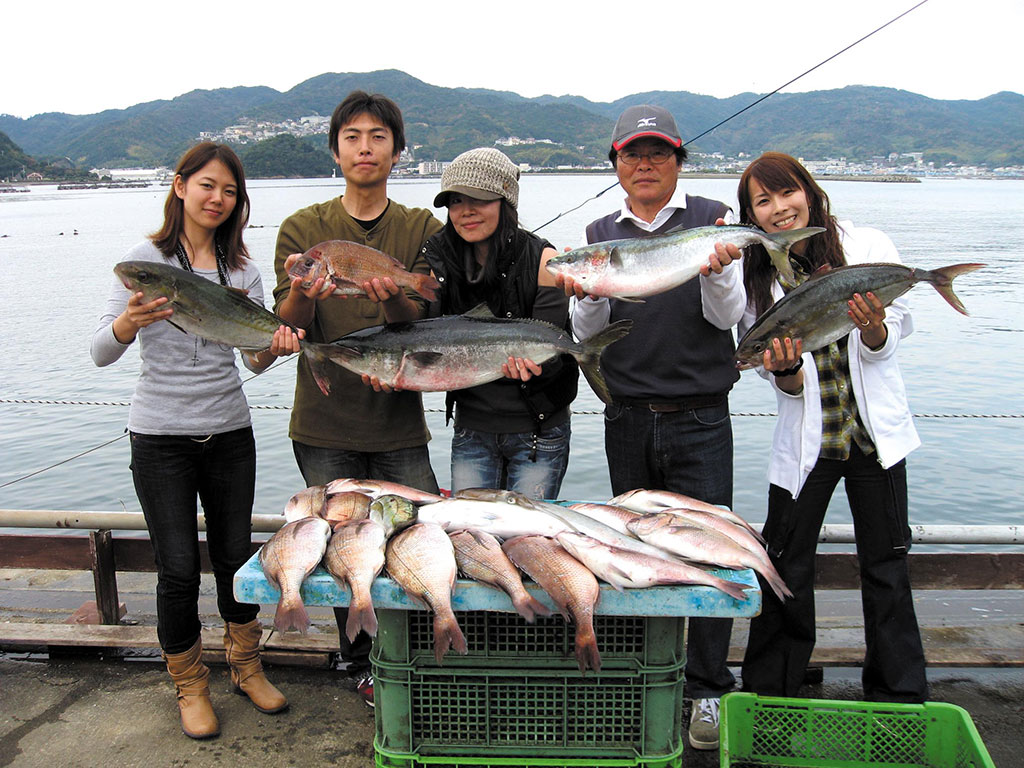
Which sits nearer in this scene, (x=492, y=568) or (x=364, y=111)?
(x=492, y=568)

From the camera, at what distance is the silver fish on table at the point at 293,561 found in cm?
242

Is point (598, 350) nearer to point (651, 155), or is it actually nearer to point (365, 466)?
point (651, 155)

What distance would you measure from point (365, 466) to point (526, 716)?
61.3 inches

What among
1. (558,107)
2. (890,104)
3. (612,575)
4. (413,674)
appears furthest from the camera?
(890,104)

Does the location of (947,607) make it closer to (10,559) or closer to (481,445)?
(481,445)

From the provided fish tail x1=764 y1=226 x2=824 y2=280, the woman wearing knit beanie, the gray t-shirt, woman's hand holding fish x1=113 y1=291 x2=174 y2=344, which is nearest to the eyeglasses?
the woman wearing knit beanie

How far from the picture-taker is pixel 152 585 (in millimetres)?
6105

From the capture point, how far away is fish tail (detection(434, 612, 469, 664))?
7.66ft

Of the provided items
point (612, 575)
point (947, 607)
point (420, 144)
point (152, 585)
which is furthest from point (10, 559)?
point (420, 144)

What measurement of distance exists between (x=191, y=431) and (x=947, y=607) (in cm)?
546

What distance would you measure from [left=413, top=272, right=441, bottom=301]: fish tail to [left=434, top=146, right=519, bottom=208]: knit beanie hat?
1.06ft

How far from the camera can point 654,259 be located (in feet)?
10.6

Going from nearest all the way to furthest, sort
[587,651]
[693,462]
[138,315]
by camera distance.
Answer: [587,651]
[138,315]
[693,462]

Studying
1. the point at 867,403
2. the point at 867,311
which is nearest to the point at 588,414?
Answer: the point at 867,403
